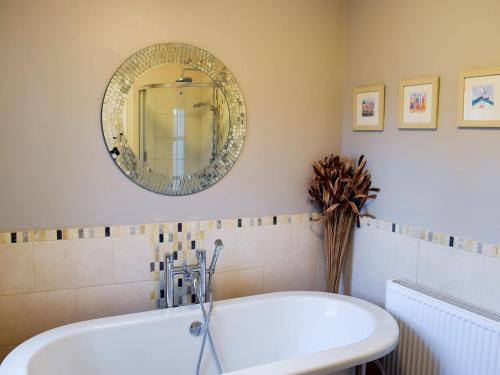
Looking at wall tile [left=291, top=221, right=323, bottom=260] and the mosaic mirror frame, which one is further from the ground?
the mosaic mirror frame

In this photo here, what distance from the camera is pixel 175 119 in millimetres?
2520

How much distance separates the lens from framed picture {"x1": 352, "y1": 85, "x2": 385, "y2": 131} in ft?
8.80

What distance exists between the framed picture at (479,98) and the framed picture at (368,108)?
1.76 feet

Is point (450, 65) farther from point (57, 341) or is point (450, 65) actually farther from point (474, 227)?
point (57, 341)

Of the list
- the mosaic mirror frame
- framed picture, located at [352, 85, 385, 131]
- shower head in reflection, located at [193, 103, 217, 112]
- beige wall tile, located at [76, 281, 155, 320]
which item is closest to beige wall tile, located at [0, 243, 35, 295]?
beige wall tile, located at [76, 281, 155, 320]

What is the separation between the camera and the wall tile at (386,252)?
2514mm

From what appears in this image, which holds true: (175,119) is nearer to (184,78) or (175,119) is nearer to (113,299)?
(184,78)

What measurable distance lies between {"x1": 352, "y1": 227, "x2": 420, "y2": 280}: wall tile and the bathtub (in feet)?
1.05

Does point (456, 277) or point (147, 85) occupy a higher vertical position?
point (147, 85)

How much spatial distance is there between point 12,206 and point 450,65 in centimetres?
226

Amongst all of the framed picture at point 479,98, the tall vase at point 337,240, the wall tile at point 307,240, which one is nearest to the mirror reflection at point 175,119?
the wall tile at point 307,240

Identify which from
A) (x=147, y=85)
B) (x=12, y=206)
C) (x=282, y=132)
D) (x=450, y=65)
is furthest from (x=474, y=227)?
(x=12, y=206)

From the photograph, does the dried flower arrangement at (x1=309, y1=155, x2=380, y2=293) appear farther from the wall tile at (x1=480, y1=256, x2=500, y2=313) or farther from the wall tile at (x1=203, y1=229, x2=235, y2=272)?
the wall tile at (x1=480, y1=256, x2=500, y2=313)

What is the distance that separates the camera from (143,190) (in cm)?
246
